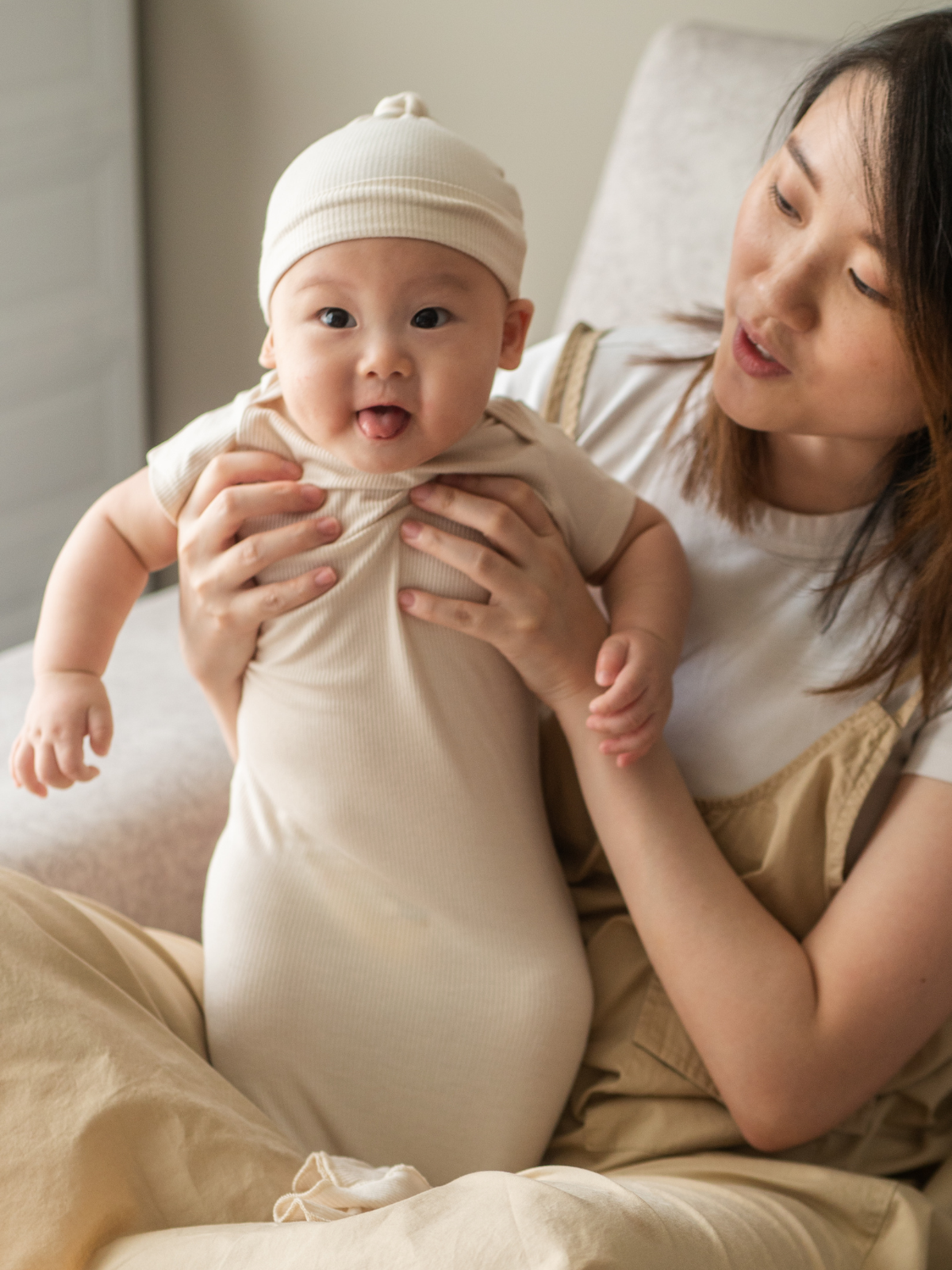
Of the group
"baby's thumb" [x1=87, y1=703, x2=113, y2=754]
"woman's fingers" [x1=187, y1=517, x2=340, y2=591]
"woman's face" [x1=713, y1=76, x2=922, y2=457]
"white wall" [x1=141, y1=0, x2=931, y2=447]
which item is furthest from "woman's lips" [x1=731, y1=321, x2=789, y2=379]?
"white wall" [x1=141, y1=0, x2=931, y2=447]

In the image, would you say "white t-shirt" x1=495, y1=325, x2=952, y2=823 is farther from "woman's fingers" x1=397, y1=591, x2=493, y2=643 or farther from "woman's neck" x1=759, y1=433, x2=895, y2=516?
"woman's fingers" x1=397, y1=591, x2=493, y2=643

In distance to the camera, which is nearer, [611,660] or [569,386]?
[611,660]

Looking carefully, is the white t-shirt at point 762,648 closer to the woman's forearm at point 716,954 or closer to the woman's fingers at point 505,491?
the woman's forearm at point 716,954

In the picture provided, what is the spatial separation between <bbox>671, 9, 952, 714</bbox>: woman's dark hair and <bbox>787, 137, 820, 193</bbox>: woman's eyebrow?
45 millimetres

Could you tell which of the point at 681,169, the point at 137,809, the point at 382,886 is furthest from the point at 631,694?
the point at 681,169

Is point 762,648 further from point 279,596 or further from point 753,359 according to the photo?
point 279,596

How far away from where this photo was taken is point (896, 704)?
95 cm

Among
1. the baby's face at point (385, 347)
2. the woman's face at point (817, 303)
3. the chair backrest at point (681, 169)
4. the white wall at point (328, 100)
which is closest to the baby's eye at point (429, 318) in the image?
the baby's face at point (385, 347)

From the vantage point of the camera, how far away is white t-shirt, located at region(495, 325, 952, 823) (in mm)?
976

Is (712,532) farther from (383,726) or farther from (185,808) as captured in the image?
(185,808)

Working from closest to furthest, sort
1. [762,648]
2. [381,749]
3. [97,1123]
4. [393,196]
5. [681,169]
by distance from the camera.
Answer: [97,1123] < [393,196] < [381,749] < [762,648] < [681,169]

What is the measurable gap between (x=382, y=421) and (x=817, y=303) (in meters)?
0.33

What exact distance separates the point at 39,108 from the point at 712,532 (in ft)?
4.64

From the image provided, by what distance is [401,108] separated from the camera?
900 millimetres
